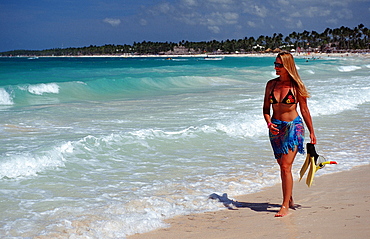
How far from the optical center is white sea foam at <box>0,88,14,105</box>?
19.4m

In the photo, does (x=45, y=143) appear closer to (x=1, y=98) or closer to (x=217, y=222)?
(x=217, y=222)

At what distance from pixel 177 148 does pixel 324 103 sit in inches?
313

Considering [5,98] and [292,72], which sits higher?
[292,72]

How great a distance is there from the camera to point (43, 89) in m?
24.8

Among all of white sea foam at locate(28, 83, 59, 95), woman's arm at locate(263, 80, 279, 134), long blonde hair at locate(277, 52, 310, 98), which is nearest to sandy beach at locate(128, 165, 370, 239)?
woman's arm at locate(263, 80, 279, 134)

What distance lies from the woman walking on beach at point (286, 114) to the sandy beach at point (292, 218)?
302 millimetres

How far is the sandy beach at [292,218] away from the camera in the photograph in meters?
4.06

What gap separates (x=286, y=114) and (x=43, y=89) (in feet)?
73.2

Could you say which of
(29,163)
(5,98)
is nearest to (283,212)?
(29,163)

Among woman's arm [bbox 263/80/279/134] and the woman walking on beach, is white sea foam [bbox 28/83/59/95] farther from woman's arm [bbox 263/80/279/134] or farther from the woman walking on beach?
the woman walking on beach

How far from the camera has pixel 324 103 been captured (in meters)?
14.5

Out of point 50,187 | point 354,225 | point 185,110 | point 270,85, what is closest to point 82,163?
point 50,187

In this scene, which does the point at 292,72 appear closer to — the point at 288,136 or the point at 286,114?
the point at 286,114

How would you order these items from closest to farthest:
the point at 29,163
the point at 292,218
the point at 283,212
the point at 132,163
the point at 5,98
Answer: the point at 292,218
the point at 283,212
the point at 29,163
the point at 132,163
the point at 5,98
